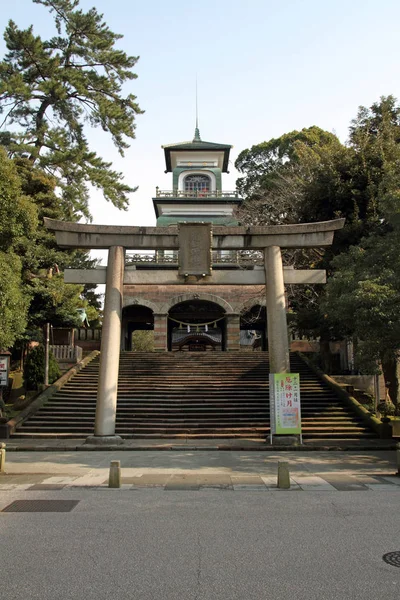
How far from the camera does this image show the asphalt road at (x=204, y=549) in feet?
14.8

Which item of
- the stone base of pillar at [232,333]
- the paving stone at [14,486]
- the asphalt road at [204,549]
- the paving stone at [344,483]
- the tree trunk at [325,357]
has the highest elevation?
the stone base of pillar at [232,333]

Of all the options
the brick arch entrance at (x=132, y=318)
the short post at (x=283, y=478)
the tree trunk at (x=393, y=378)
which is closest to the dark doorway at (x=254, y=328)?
the brick arch entrance at (x=132, y=318)

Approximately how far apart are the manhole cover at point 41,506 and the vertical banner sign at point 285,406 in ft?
25.4

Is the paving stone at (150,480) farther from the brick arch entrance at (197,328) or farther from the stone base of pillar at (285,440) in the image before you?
the brick arch entrance at (197,328)

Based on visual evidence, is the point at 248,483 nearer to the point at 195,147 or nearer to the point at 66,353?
the point at 66,353

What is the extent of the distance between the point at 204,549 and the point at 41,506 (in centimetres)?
331

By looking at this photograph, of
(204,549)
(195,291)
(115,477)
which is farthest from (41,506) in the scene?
(195,291)

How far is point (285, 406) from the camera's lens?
14.6 meters

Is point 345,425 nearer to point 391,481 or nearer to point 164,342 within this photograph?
point 391,481

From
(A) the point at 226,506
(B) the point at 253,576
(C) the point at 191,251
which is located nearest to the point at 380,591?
(B) the point at 253,576

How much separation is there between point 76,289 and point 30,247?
2670mm

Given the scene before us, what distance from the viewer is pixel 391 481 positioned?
32.5 feet

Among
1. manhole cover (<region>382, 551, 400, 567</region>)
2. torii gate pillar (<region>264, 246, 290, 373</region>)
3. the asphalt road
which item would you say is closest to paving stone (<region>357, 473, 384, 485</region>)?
the asphalt road

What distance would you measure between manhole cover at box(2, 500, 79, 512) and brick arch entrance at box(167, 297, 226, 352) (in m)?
23.4
